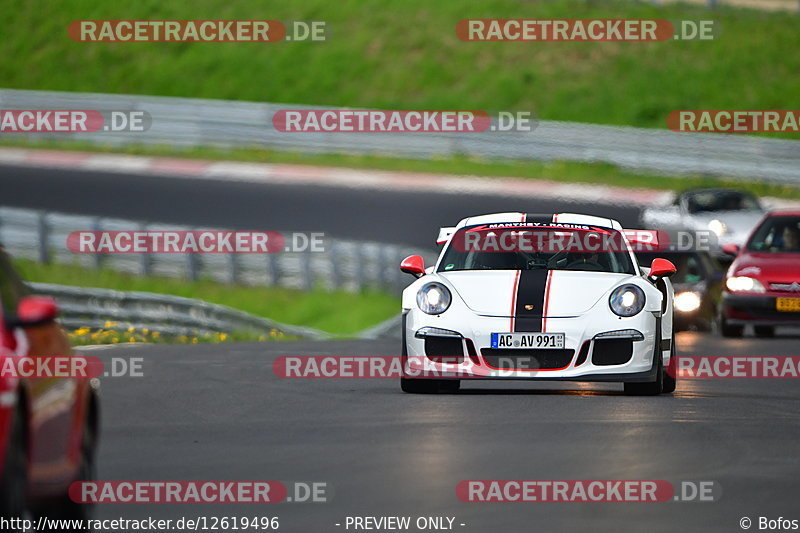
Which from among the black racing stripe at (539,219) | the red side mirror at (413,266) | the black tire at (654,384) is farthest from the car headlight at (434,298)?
the black tire at (654,384)

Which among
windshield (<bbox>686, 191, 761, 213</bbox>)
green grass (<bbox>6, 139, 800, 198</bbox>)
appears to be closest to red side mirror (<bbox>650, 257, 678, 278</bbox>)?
windshield (<bbox>686, 191, 761, 213</bbox>)

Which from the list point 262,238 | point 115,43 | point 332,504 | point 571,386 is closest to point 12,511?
point 332,504

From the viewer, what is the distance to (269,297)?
2769cm

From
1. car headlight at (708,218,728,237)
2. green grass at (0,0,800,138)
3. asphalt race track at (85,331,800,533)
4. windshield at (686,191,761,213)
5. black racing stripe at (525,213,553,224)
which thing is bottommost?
asphalt race track at (85,331,800,533)

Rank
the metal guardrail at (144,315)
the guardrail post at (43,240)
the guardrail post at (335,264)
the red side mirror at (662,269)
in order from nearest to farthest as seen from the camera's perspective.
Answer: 1. the red side mirror at (662,269)
2. the metal guardrail at (144,315)
3. the guardrail post at (335,264)
4. the guardrail post at (43,240)

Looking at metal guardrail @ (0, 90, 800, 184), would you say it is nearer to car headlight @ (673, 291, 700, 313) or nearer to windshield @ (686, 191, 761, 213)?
windshield @ (686, 191, 761, 213)

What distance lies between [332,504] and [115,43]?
150 feet

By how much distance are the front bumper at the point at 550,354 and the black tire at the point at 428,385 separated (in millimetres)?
390

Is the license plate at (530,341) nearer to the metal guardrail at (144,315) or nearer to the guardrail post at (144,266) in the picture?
the metal guardrail at (144,315)

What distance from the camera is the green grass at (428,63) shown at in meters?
47.2

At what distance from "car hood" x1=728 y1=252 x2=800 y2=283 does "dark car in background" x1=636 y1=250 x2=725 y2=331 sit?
1.04 meters

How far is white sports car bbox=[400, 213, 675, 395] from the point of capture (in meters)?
12.2

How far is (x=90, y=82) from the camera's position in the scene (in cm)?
5041

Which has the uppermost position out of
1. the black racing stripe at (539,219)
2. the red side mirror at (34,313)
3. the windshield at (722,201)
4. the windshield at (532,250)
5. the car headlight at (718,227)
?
the windshield at (722,201)
